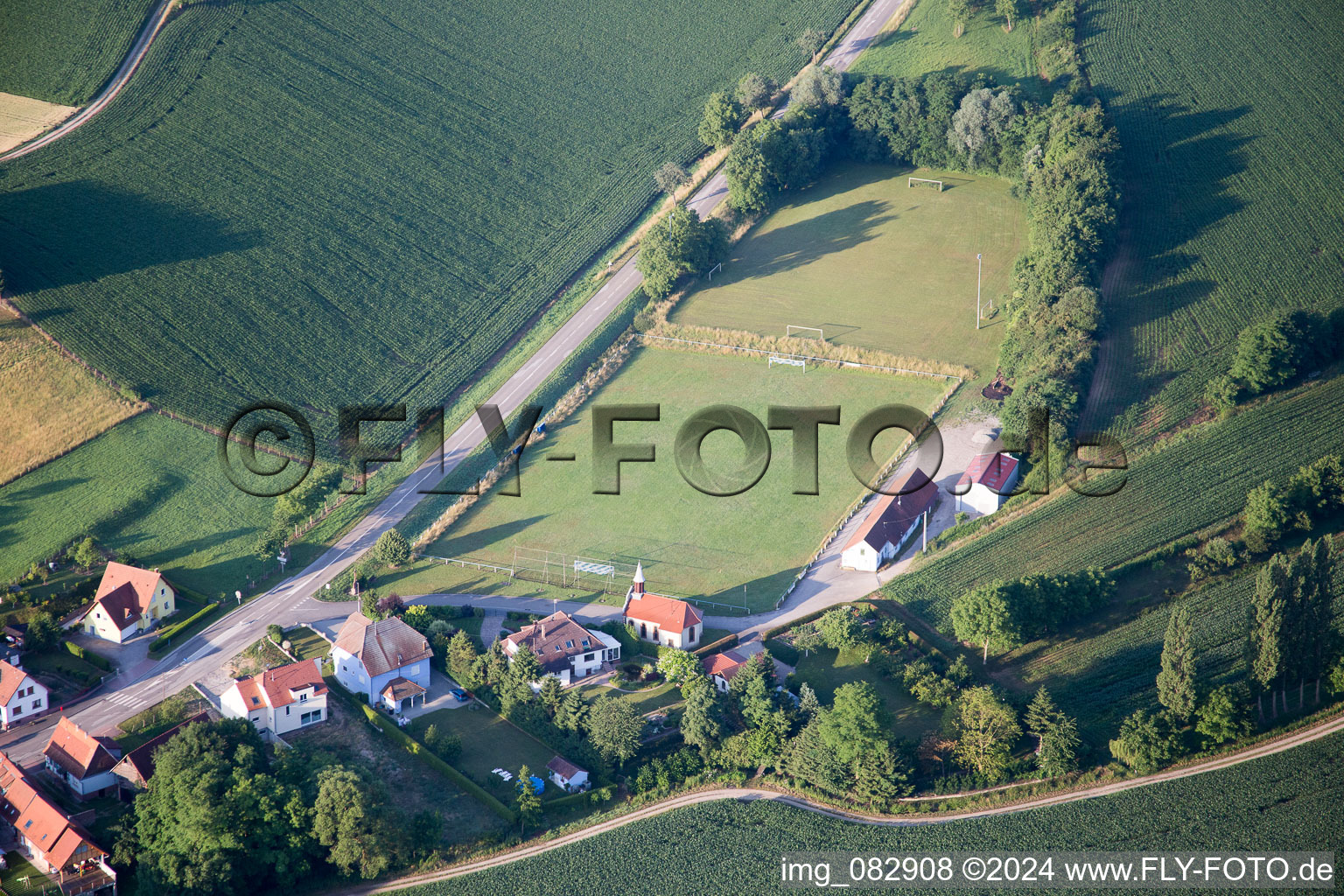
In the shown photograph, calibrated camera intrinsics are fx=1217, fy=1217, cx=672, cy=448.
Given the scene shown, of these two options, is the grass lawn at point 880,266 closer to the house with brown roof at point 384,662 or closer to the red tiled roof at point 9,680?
the house with brown roof at point 384,662

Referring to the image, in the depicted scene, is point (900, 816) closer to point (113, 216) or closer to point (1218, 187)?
point (1218, 187)

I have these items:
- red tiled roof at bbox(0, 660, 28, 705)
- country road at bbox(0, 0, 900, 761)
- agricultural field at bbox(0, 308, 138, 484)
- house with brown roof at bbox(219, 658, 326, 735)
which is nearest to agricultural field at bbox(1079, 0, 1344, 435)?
country road at bbox(0, 0, 900, 761)

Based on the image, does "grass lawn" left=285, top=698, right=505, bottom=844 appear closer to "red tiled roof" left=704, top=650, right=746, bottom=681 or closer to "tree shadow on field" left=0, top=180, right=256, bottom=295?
"red tiled roof" left=704, top=650, right=746, bottom=681

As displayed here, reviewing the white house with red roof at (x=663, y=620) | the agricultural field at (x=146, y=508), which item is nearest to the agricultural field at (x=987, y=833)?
the white house with red roof at (x=663, y=620)

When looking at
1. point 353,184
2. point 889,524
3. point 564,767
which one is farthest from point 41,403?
point 889,524

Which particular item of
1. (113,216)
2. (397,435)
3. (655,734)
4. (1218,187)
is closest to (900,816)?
(655,734)

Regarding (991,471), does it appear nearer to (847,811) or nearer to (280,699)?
(847,811)

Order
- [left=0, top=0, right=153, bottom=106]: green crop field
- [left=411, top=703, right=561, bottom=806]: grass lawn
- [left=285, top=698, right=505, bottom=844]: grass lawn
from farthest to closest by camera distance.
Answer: [left=0, top=0, right=153, bottom=106]: green crop field → [left=411, top=703, right=561, bottom=806]: grass lawn → [left=285, top=698, right=505, bottom=844]: grass lawn
